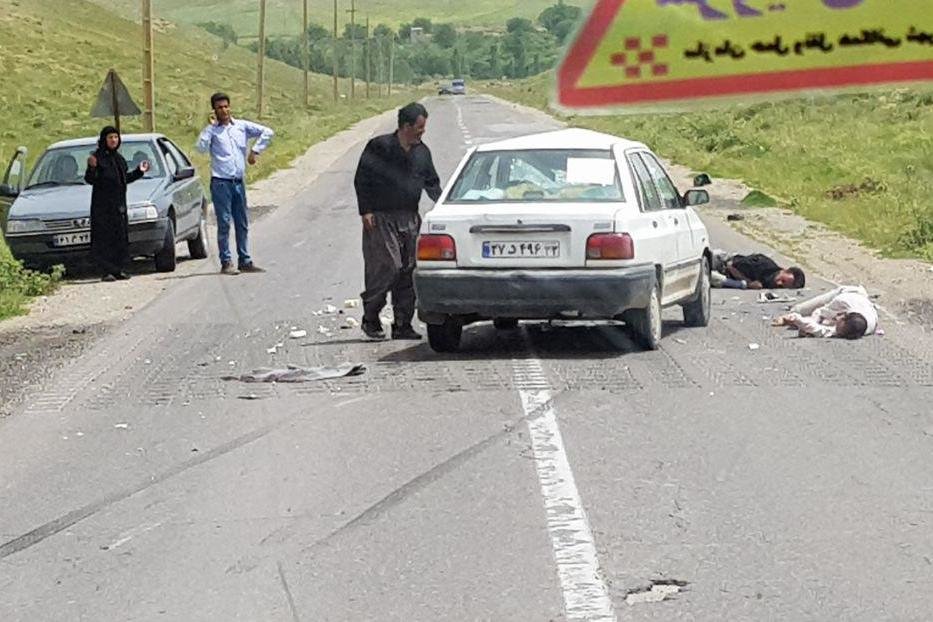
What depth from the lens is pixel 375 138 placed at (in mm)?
12367

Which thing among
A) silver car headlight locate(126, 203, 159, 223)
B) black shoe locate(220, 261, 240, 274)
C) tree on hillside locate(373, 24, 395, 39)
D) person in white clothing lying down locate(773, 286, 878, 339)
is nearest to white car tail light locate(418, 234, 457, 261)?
person in white clothing lying down locate(773, 286, 878, 339)

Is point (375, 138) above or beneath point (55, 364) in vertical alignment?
above

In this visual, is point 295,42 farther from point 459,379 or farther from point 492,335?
point 492,335

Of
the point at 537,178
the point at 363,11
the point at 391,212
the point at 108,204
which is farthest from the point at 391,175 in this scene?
the point at 363,11

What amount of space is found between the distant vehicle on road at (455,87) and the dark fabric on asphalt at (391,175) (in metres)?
9.65

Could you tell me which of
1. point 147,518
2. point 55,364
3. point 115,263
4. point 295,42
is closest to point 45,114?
point 115,263

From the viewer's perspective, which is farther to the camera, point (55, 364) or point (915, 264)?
point (915, 264)

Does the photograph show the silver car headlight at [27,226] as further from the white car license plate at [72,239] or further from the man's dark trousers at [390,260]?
the man's dark trousers at [390,260]

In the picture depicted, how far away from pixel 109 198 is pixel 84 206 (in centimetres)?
83

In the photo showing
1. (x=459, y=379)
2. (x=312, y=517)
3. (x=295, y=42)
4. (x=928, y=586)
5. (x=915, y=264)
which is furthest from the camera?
(x=915, y=264)

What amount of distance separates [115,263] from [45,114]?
138 ft

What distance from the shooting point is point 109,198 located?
17938 millimetres

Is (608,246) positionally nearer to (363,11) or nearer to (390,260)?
(390,260)

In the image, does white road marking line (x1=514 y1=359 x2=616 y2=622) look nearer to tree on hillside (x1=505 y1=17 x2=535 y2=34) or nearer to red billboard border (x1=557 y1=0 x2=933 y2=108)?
tree on hillside (x1=505 y1=17 x2=535 y2=34)
